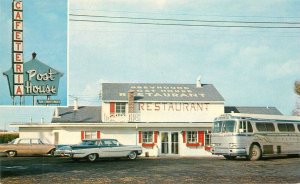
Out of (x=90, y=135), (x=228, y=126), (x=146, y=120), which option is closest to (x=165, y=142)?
(x=146, y=120)

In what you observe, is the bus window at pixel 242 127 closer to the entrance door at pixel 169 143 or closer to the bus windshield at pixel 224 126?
the bus windshield at pixel 224 126

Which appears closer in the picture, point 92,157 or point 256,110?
point 92,157

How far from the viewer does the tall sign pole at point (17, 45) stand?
1998cm

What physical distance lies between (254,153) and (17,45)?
48.3 ft

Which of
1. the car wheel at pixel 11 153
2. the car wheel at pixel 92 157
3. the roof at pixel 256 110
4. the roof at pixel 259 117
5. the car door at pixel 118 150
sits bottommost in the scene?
the car wheel at pixel 11 153

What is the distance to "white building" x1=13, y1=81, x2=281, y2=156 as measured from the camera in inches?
1483

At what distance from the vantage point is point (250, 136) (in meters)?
26.5

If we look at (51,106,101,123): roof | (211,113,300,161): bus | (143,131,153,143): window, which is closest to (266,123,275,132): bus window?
(211,113,300,161): bus

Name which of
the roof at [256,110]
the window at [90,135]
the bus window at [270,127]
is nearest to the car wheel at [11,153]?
the window at [90,135]

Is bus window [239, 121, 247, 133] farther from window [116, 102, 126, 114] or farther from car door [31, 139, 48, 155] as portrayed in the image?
car door [31, 139, 48, 155]

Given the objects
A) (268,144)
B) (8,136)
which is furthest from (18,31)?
(8,136)

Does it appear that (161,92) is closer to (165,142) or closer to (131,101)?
(131,101)

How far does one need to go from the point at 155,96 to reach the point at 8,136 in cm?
2207

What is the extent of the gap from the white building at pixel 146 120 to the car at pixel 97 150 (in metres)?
8.25
